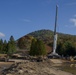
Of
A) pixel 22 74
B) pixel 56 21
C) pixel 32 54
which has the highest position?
pixel 56 21

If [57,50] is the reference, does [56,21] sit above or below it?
above

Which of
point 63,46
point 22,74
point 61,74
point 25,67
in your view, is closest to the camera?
point 22,74

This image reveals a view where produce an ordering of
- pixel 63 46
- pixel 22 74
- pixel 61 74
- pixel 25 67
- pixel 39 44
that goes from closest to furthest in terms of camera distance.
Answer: pixel 22 74 < pixel 25 67 < pixel 61 74 < pixel 39 44 < pixel 63 46

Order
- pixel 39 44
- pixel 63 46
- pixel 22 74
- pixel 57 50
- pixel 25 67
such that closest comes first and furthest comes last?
pixel 22 74 → pixel 25 67 → pixel 39 44 → pixel 63 46 → pixel 57 50

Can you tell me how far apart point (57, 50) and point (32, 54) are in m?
24.7

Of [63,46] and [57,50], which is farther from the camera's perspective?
[57,50]

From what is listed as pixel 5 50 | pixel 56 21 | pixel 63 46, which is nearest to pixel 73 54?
pixel 63 46

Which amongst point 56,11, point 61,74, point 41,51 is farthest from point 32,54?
point 61,74

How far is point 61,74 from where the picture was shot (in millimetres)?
49875

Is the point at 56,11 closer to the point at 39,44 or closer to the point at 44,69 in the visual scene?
the point at 39,44

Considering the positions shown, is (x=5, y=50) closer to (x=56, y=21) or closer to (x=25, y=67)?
(x=56, y=21)

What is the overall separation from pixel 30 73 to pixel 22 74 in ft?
4.76

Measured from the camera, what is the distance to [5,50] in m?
165

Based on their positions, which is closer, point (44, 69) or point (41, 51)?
point (44, 69)
